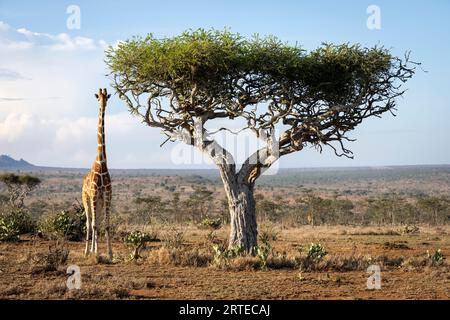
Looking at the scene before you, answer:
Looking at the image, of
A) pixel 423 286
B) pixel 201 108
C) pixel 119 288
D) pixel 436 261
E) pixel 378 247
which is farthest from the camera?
pixel 378 247

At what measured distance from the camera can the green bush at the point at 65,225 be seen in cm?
1867

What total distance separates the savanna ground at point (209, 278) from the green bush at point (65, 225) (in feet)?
5.03

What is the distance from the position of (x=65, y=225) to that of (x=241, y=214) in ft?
22.5

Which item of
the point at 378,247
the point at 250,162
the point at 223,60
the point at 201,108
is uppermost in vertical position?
the point at 223,60

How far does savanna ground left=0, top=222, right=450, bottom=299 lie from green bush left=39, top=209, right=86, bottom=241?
1.53m

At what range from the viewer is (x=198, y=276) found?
Result: 1223 cm

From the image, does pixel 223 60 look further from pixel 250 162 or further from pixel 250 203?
pixel 250 203

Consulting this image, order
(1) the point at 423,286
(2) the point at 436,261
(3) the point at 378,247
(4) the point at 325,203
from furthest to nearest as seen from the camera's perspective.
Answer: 1. (4) the point at 325,203
2. (3) the point at 378,247
3. (2) the point at 436,261
4. (1) the point at 423,286

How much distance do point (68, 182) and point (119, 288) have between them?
256 feet

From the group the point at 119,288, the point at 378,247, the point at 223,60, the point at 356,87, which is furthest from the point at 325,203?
the point at 119,288

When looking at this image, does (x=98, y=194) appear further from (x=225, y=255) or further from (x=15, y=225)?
(x=15, y=225)

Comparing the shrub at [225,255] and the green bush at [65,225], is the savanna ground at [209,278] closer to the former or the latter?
the shrub at [225,255]

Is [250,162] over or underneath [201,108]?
underneath

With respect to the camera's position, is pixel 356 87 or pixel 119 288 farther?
pixel 356 87
